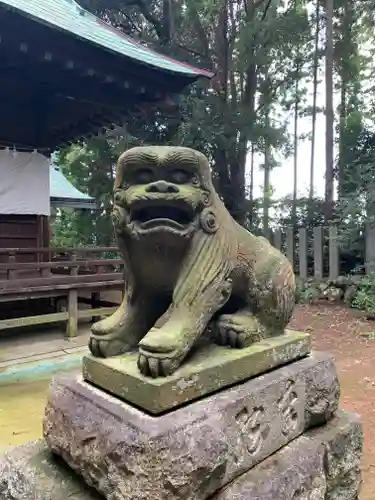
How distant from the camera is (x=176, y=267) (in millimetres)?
1560

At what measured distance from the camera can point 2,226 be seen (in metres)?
5.54

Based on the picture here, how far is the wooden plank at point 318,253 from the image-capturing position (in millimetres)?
8086

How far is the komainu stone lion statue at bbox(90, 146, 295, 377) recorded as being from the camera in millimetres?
1435

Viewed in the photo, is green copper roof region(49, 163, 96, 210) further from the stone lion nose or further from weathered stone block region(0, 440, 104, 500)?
the stone lion nose

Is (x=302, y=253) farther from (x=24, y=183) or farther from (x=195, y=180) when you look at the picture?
(x=195, y=180)

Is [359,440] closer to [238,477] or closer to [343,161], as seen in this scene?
[238,477]

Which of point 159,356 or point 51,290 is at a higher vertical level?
point 159,356

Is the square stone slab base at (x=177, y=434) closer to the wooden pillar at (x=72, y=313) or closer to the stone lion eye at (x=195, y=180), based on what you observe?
the stone lion eye at (x=195, y=180)

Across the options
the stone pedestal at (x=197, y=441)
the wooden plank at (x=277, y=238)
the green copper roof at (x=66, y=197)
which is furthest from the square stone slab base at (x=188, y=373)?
the wooden plank at (x=277, y=238)

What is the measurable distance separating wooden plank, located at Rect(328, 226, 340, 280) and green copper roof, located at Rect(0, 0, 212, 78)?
427cm

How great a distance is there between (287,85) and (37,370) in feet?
38.4

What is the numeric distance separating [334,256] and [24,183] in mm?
5369

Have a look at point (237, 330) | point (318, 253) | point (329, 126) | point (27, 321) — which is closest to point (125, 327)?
point (237, 330)

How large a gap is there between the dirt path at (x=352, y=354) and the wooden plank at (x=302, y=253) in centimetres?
121
